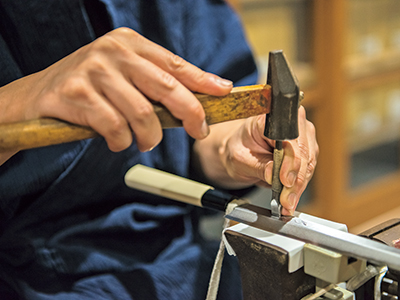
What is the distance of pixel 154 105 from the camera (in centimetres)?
49

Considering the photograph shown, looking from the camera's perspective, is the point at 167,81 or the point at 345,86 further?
the point at 345,86

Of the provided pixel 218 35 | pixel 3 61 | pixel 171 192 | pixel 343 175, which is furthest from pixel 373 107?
pixel 3 61

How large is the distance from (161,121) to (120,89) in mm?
63

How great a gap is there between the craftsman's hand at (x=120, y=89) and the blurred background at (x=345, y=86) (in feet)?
3.73

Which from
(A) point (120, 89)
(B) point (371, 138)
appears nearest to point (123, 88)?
(A) point (120, 89)

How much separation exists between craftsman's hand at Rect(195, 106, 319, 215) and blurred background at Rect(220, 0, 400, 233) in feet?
2.88

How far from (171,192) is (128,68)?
Result: 30 centimetres

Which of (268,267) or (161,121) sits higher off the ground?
(161,121)

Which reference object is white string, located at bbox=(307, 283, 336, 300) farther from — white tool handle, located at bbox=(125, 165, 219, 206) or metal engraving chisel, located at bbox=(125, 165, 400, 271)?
white tool handle, located at bbox=(125, 165, 219, 206)

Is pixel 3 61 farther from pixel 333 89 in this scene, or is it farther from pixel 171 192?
pixel 333 89

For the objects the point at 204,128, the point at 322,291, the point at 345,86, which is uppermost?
the point at 204,128

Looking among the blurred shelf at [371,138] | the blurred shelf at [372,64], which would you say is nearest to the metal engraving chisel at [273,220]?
the blurred shelf at [372,64]

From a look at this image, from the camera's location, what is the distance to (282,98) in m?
0.49

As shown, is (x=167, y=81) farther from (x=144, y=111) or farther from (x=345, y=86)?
(x=345, y=86)
